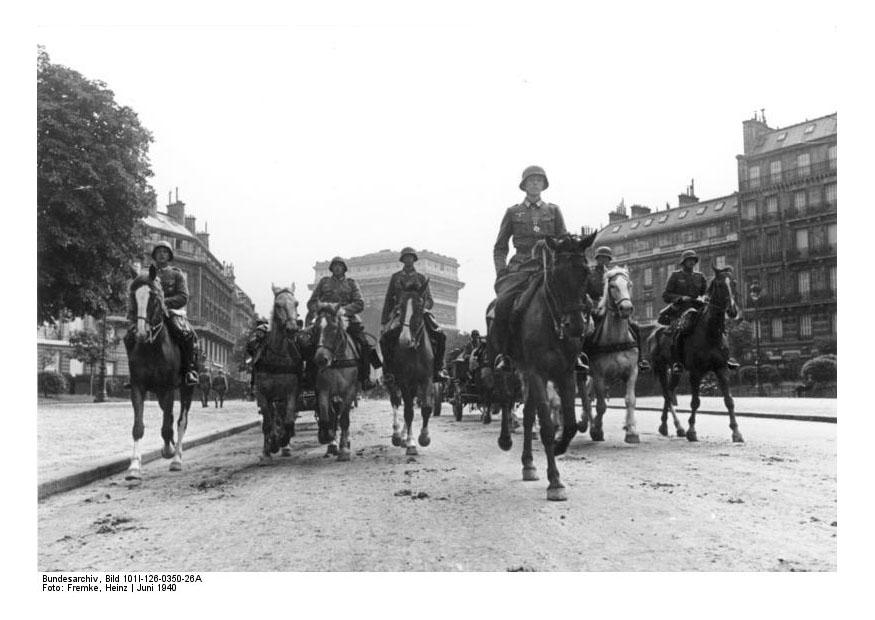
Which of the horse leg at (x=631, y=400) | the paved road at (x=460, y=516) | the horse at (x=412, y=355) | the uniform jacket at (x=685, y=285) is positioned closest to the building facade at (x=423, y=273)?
the horse at (x=412, y=355)

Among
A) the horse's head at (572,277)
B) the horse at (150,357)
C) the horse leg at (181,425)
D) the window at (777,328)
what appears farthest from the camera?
the window at (777,328)

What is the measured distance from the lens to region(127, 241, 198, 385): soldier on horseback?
10.9m

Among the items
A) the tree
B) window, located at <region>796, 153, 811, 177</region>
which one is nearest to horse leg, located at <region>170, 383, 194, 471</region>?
the tree

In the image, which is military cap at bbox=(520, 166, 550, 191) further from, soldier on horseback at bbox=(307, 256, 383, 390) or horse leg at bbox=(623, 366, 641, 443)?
horse leg at bbox=(623, 366, 641, 443)

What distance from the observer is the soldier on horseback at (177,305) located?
10.9 m

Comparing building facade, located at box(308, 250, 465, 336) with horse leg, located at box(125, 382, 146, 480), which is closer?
horse leg, located at box(125, 382, 146, 480)

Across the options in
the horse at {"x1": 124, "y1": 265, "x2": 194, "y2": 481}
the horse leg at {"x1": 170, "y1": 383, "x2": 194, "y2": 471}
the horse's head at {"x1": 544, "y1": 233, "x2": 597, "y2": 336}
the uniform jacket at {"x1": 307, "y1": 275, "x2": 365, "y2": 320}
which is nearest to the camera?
the horse's head at {"x1": 544, "y1": 233, "x2": 597, "y2": 336}

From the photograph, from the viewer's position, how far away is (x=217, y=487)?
29.4ft

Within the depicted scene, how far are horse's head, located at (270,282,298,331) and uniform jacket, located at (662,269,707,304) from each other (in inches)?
261

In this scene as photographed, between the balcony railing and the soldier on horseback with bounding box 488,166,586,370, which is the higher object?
the balcony railing

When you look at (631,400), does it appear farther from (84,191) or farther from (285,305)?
(84,191)

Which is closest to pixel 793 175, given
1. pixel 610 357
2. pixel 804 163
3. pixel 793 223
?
pixel 804 163

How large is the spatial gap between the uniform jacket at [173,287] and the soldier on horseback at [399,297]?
3.15 metres

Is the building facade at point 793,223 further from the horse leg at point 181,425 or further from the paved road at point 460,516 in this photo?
the horse leg at point 181,425
